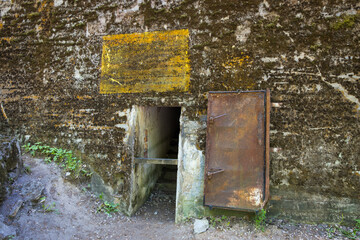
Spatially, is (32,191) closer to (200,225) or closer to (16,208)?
(16,208)

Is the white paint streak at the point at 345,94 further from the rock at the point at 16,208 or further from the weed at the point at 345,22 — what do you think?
the rock at the point at 16,208

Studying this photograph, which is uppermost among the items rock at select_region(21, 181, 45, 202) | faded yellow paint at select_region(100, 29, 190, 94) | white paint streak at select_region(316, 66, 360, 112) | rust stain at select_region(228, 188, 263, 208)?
faded yellow paint at select_region(100, 29, 190, 94)

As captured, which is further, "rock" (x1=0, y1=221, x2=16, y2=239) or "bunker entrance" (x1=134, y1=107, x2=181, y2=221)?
"bunker entrance" (x1=134, y1=107, x2=181, y2=221)

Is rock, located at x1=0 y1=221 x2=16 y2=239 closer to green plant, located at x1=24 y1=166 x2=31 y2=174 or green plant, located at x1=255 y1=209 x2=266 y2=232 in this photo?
green plant, located at x1=24 y1=166 x2=31 y2=174

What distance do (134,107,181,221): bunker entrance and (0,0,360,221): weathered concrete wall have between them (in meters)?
0.29

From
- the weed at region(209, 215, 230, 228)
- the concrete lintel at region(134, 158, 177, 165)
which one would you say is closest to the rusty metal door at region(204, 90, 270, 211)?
the weed at region(209, 215, 230, 228)

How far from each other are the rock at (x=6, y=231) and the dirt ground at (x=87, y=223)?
0.08 metres

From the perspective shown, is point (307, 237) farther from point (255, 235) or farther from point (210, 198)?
point (210, 198)

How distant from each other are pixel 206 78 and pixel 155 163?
1478mm

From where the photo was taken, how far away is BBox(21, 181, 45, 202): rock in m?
3.15

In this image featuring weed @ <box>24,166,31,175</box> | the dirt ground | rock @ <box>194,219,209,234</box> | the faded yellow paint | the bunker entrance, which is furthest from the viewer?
the bunker entrance

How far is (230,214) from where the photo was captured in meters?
3.07

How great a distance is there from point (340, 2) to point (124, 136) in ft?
11.6

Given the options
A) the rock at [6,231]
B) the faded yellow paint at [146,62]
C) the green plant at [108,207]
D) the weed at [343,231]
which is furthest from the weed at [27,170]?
the weed at [343,231]
